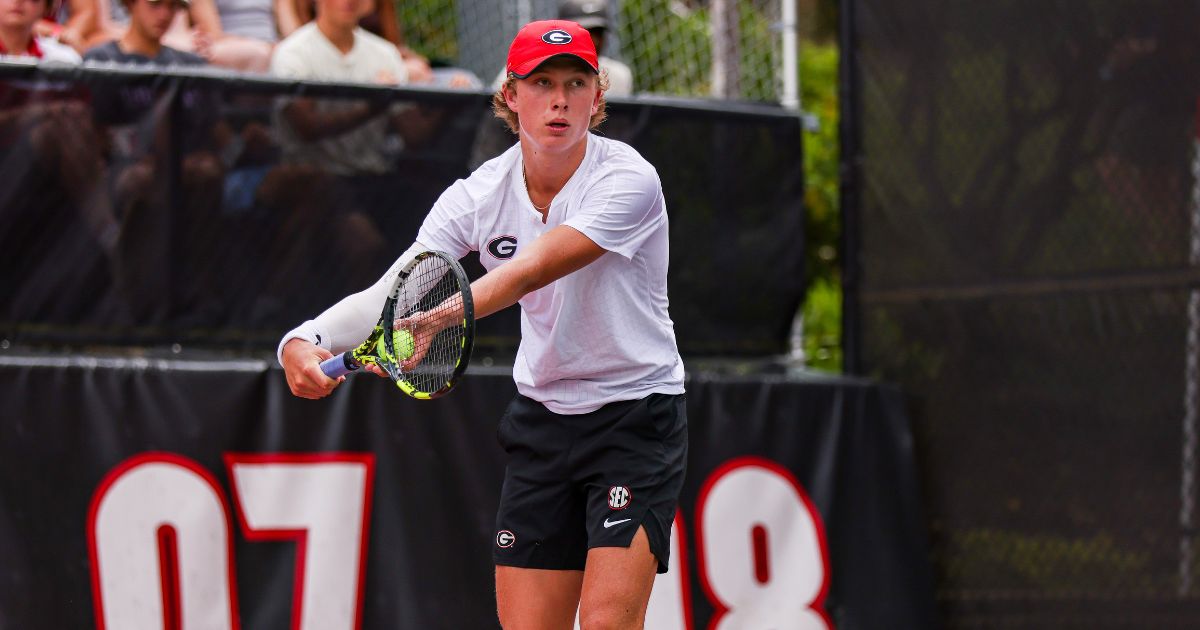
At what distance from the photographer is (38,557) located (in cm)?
577

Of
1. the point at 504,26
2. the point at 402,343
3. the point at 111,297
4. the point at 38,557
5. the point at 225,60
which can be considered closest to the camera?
the point at 402,343

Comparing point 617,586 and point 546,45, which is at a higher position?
point 546,45

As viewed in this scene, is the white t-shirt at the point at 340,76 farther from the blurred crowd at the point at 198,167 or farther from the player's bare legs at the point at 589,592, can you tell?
the player's bare legs at the point at 589,592

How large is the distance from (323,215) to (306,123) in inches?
15.7

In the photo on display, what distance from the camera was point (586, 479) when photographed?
13.7ft

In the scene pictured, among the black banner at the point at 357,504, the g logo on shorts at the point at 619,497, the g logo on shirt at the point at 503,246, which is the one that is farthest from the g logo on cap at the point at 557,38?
the black banner at the point at 357,504

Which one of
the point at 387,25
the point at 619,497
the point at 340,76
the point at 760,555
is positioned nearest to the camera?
the point at 619,497

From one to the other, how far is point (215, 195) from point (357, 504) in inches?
56.5

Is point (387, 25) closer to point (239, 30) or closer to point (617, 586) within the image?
point (239, 30)

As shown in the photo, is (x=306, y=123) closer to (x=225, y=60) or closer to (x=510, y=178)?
(x=225, y=60)

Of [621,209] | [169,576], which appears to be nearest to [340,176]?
[169,576]

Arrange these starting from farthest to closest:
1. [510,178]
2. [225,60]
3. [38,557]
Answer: [225,60]
[38,557]
[510,178]

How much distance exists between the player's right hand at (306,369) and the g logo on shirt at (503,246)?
57 centimetres

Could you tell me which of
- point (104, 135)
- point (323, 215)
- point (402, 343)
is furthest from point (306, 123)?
point (402, 343)
